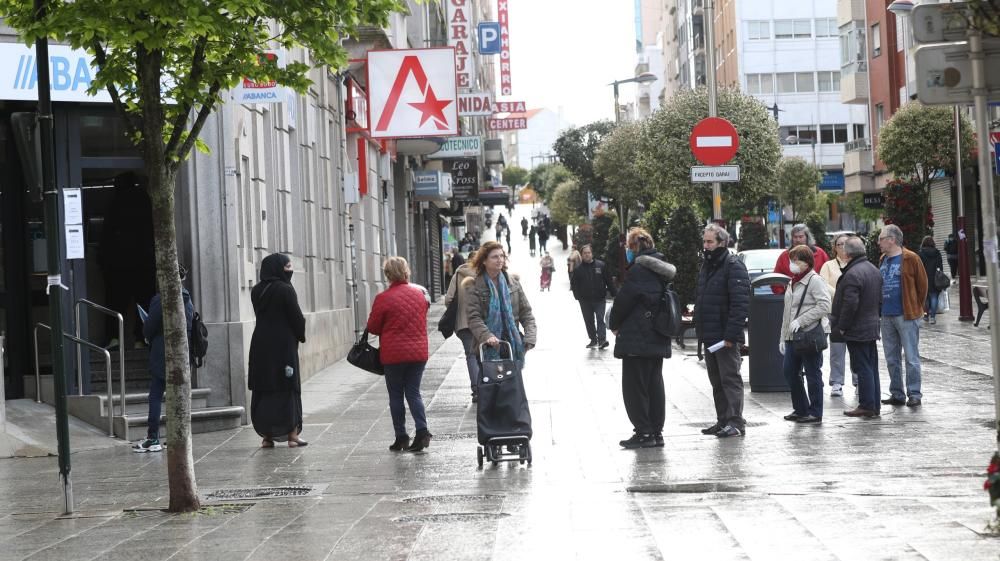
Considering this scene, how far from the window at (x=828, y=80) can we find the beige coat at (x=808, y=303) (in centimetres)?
7828

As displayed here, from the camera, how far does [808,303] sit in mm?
14242

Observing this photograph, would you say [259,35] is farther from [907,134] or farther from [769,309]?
[907,134]

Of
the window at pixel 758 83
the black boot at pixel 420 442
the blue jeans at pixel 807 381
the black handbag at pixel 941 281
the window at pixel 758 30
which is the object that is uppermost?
the window at pixel 758 30

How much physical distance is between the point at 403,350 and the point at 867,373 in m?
4.37

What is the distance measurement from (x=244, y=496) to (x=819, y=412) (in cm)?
575

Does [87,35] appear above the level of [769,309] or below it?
above

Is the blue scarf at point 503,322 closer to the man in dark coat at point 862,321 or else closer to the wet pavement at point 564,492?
the wet pavement at point 564,492

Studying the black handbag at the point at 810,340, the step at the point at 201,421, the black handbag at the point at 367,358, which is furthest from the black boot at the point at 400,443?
the black handbag at the point at 810,340

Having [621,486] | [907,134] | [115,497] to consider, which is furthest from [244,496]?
[907,134]

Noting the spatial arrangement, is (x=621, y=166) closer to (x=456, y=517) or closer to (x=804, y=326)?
(x=804, y=326)

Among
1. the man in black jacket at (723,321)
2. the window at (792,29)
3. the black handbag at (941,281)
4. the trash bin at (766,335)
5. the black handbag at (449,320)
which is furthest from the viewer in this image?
the window at (792,29)

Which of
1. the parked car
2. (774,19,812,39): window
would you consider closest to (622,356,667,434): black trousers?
the parked car

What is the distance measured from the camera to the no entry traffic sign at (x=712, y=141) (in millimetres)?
22969

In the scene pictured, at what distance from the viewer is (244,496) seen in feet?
35.1
